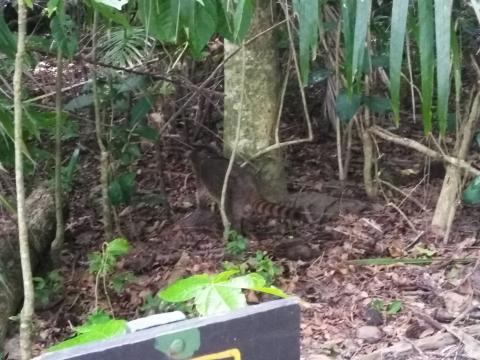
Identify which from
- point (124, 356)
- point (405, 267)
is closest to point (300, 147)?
point (405, 267)

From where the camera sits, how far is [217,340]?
3.09ft

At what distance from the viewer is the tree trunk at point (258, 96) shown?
13.1ft

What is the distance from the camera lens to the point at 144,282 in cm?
356

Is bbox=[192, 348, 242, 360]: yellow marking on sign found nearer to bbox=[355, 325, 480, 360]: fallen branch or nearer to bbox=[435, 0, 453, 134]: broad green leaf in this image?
bbox=[435, 0, 453, 134]: broad green leaf

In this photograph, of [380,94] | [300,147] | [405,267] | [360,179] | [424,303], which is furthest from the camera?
[300,147]

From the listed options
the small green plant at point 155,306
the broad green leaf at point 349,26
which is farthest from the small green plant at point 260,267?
the broad green leaf at point 349,26

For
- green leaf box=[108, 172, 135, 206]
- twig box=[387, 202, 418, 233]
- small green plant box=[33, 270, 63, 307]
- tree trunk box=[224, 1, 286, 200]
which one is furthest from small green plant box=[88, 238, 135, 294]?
twig box=[387, 202, 418, 233]

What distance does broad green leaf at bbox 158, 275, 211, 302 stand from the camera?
122 centimetres

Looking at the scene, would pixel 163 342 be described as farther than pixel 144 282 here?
No

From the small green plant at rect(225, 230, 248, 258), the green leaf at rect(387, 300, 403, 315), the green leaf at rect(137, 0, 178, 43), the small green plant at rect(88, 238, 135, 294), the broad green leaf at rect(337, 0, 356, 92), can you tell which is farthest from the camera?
the small green plant at rect(225, 230, 248, 258)

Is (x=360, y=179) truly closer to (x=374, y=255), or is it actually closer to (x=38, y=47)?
(x=374, y=255)

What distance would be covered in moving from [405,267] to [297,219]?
3.04 ft

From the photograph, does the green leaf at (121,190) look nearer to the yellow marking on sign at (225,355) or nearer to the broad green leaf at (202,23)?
the broad green leaf at (202,23)

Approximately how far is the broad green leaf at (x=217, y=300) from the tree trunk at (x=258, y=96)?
280cm
